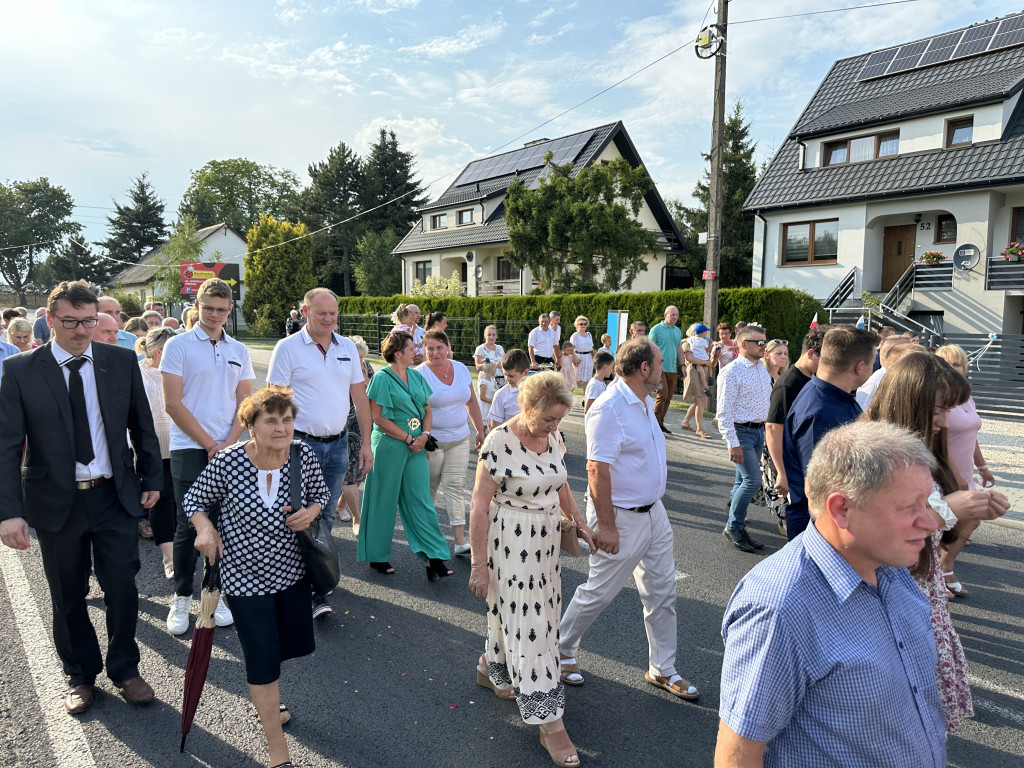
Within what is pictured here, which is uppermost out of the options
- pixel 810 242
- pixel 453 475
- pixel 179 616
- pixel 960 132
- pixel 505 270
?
pixel 960 132

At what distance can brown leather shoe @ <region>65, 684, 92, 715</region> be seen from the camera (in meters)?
3.43

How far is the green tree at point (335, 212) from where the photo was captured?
51.9 metres

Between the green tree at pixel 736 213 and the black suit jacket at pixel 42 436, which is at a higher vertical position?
the green tree at pixel 736 213

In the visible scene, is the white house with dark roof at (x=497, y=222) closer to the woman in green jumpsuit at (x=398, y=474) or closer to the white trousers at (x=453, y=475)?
the white trousers at (x=453, y=475)

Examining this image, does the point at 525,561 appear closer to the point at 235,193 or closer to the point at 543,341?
the point at 543,341

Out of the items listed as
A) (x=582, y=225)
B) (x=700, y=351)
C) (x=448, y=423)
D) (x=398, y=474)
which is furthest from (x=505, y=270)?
(x=398, y=474)

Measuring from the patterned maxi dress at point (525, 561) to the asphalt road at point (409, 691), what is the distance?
374mm

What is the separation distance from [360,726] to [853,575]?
8.76ft

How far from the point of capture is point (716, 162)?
12.3 metres

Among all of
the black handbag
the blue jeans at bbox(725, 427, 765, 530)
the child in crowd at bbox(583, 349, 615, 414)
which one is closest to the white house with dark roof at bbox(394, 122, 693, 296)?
the child in crowd at bbox(583, 349, 615, 414)

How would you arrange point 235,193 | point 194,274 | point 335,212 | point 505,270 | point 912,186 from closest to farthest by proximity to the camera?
point 912,186, point 505,270, point 194,274, point 335,212, point 235,193

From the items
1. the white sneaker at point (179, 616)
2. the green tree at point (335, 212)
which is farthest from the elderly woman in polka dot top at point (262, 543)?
the green tree at point (335, 212)

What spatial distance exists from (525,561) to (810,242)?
2419 cm

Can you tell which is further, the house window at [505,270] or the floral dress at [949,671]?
the house window at [505,270]
